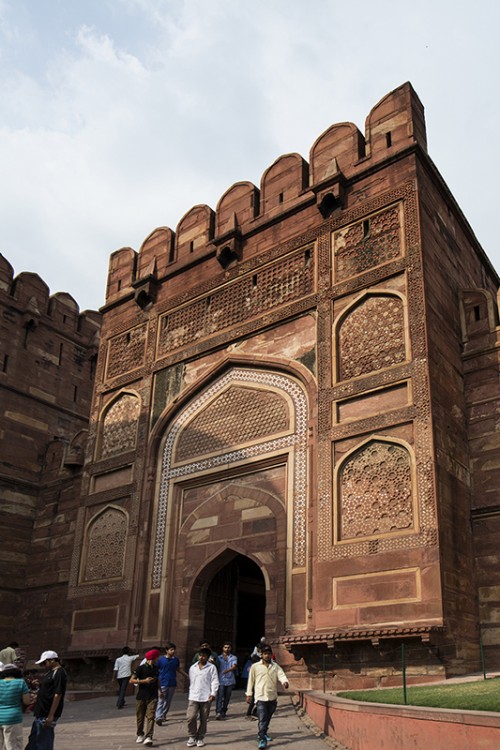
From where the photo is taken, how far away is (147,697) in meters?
6.87

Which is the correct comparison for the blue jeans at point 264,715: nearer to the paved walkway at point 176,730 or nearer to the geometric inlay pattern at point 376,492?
the paved walkway at point 176,730

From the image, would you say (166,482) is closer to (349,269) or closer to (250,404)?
(250,404)

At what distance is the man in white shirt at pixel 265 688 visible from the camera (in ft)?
20.9

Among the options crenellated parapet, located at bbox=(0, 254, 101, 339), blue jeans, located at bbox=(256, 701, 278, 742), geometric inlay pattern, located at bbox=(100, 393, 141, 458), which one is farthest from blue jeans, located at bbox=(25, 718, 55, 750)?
crenellated parapet, located at bbox=(0, 254, 101, 339)

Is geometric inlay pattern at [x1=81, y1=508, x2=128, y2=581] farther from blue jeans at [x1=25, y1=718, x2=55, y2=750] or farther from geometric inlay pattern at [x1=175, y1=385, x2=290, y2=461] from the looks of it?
blue jeans at [x1=25, y1=718, x2=55, y2=750]

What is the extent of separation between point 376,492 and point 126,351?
6582 millimetres

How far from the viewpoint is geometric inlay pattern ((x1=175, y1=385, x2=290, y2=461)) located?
11.4 metres

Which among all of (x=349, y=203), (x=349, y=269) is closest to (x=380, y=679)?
(x=349, y=269)

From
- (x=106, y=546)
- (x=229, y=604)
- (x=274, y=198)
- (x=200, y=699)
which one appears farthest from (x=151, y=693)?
(x=274, y=198)

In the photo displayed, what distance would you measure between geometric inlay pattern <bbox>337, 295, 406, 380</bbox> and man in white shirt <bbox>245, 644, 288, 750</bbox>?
15.1 feet

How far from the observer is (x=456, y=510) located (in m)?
9.30

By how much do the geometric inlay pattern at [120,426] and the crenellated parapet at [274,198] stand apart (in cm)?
195

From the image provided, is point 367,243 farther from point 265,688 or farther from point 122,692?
point 122,692

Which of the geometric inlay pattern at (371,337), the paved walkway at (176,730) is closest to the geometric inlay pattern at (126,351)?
the geometric inlay pattern at (371,337)
